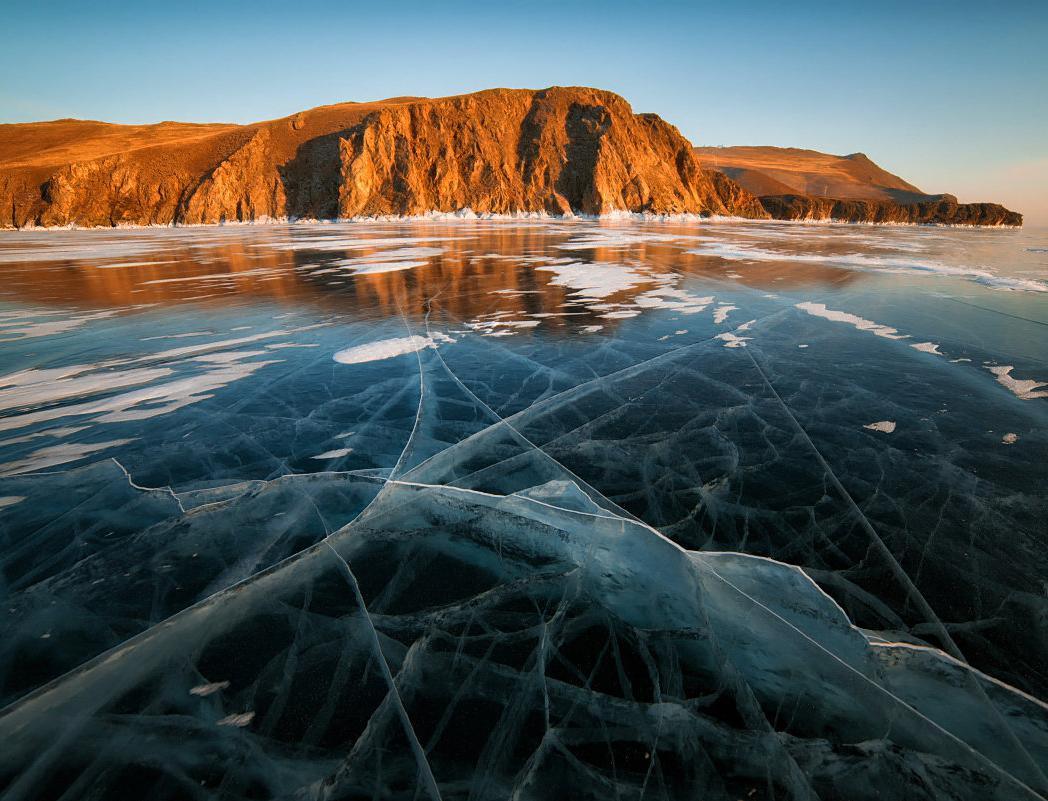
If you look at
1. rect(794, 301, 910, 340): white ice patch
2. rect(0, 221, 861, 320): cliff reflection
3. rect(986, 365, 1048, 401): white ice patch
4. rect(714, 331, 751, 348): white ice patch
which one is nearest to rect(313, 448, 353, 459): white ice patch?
rect(0, 221, 861, 320): cliff reflection

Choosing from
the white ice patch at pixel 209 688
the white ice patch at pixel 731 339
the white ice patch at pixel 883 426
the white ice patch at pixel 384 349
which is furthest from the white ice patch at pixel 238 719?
the white ice patch at pixel 731 339

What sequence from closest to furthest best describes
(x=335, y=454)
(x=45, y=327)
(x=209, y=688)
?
(x=209, y=688) < (x=335, y=454) < (x=45, y=327)

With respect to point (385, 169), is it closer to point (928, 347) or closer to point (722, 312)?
point (722, 312)

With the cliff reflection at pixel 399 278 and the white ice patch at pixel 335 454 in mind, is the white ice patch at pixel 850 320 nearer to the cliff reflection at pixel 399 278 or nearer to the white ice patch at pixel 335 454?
the cliff reflection at pixel 399 278

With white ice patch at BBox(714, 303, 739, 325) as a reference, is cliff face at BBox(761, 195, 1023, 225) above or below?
above

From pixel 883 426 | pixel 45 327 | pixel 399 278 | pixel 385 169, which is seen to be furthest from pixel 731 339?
pixel 385 169

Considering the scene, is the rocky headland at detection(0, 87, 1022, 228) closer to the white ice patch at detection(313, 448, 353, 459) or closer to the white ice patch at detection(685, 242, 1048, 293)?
the white ice patch at detection(685, 242, 1048, 293)

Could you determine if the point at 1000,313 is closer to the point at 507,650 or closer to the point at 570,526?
the point at 570,526
